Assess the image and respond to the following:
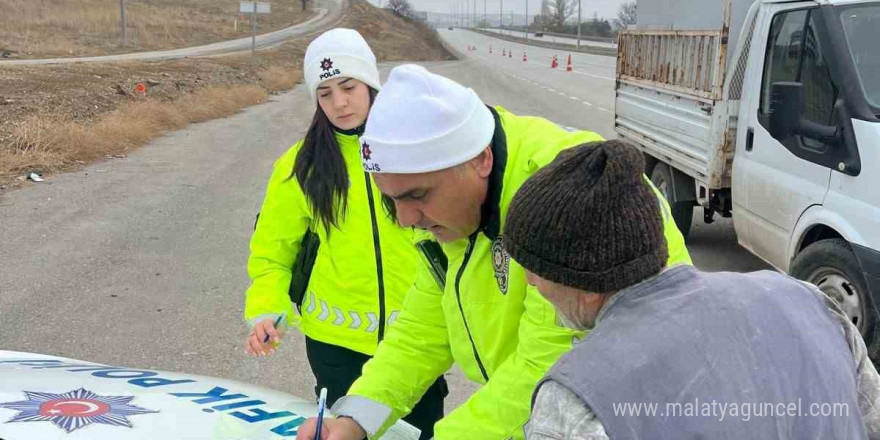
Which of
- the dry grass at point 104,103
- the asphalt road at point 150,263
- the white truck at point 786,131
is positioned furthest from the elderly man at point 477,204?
the dry grass at point 104,103

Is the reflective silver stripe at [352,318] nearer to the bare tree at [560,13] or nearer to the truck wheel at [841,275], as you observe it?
the truck wheel at [841,275]

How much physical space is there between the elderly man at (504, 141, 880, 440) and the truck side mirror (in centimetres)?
333

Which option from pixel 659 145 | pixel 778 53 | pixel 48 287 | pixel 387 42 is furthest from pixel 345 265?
pixel 387 42

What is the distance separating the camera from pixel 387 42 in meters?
61.8

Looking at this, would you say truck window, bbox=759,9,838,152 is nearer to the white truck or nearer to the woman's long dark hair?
the white truck

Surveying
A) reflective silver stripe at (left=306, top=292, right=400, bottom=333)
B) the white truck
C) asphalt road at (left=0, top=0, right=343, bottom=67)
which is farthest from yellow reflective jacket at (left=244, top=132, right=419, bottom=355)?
asphalt road at (left=0, top=0, right=343, bottom=67)

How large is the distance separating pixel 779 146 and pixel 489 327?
3802 millimetres

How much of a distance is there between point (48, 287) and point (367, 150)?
5109 millimetres

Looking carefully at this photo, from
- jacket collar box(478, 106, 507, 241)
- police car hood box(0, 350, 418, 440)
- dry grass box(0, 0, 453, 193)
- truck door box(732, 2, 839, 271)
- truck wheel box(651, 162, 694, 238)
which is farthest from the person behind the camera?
dry grass box(0, 0, 453, 193)

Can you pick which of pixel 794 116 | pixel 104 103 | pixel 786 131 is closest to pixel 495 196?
pixel 794 116

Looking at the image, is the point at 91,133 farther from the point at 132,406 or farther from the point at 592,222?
the point at 592,222

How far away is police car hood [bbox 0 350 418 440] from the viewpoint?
1.67 metres

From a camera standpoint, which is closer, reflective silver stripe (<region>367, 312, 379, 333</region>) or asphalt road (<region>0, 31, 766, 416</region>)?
reflective silver stripe (<region>367, 312, 379, 333</region>)

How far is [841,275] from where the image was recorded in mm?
4191
